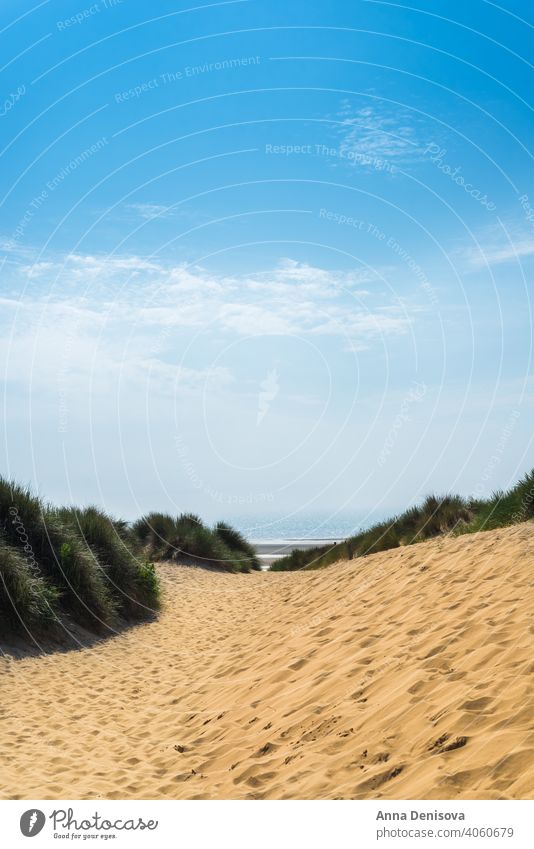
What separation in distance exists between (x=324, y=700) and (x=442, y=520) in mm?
8683

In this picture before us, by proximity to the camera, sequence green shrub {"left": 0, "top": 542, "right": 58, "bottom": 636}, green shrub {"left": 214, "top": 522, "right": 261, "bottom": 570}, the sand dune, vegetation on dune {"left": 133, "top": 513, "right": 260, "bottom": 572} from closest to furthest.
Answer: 1. the sand dune
2. green shrub {"left": 0, "top": 542, "right": 58, "bottom": 636}
3. vegetation on dune {"left": 133, "top": 513, "right": 260, "bottom": 572}
4. green shrub {"left": 214, "top": 522, "right": 261, "bottom": 570}

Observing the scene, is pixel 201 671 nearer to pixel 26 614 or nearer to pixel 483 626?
pixel 26 614

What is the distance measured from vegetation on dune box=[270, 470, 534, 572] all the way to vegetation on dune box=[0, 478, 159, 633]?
4745 mm

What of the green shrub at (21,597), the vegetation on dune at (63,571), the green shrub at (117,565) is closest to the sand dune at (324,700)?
the green shrub at (21,597)

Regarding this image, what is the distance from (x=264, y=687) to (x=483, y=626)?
2.36 metres

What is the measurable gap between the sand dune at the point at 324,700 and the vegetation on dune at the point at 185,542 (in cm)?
1041

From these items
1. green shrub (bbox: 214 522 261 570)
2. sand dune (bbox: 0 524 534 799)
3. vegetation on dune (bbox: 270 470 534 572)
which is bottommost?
sand dune (bbox: 0 524 534 799)

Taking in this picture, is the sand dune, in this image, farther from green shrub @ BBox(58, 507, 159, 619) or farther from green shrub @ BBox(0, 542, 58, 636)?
green shrub @ BBox(58, 507, 159, 619)

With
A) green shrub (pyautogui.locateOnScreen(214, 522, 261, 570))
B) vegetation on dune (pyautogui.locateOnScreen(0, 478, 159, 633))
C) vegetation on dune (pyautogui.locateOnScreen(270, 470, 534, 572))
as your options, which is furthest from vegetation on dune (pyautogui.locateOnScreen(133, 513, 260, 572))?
vegetation on dune (pyautogui.locateOnScreen(0, 478, 159, 633))

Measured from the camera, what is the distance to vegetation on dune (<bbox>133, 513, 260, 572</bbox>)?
2298cm

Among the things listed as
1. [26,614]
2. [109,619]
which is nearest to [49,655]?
[26,614]

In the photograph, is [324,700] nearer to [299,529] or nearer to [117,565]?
[117,565]

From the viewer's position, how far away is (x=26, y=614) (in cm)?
1167

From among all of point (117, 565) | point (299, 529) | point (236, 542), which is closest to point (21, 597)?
point (117, 565)
